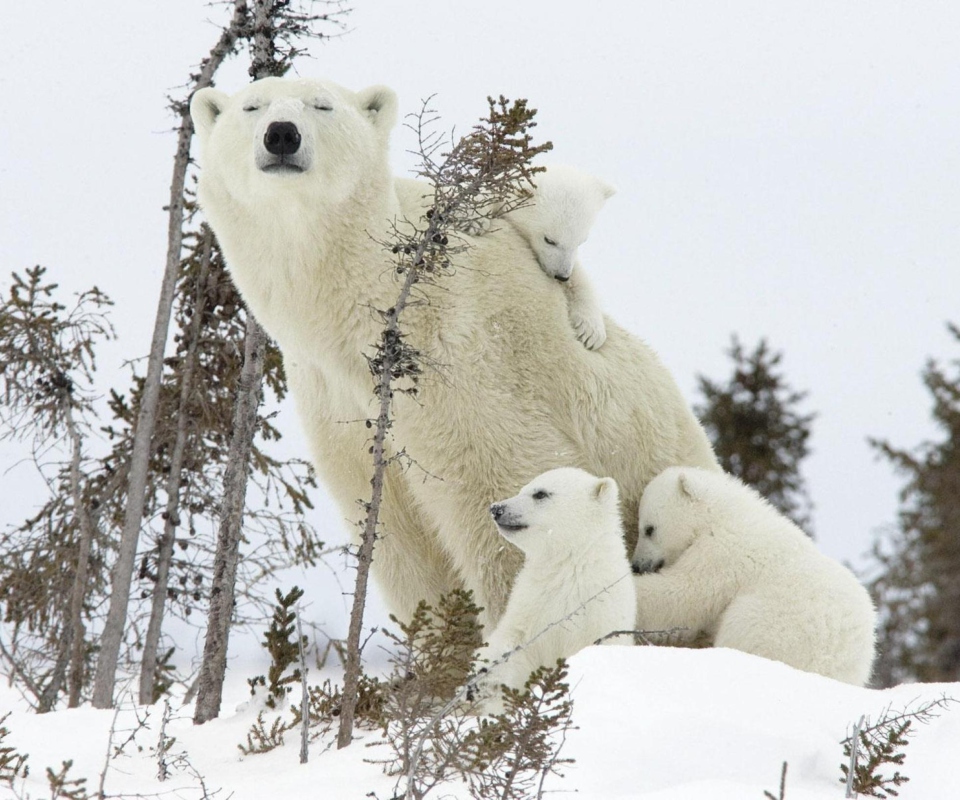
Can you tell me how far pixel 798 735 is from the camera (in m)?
3.86

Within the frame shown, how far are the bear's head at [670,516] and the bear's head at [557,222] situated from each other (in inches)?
48.4

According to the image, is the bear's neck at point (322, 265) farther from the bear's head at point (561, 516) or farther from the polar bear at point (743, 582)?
the polar bear at point (743, 582)

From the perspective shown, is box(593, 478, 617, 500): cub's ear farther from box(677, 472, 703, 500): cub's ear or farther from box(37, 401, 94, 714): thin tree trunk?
box(37, 401, 94, 714): thin tree trunk

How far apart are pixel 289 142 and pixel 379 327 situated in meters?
0.99

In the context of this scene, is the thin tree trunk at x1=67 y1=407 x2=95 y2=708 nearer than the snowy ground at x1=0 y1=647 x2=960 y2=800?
No

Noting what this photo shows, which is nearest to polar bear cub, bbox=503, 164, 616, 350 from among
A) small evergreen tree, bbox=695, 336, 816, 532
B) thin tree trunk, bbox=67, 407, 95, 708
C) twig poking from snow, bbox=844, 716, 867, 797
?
twig poking from snow, bbox=844, 716, 867, 797

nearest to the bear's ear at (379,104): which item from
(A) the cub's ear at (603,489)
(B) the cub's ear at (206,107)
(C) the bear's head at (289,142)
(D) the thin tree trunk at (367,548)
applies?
(C) the bear's head at (289,142)

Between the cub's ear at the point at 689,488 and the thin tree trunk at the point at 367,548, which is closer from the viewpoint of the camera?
A: the thin tree trunk at the point at 367,548

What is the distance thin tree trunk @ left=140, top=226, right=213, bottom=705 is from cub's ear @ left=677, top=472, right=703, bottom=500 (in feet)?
13.5

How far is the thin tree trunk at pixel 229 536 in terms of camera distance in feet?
22.2

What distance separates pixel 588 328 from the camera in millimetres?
6094

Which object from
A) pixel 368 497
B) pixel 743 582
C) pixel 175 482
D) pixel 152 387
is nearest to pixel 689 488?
pixel 743 582

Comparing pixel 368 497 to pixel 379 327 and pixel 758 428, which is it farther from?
pixel 758 428

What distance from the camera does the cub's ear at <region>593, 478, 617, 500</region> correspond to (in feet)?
17.3
